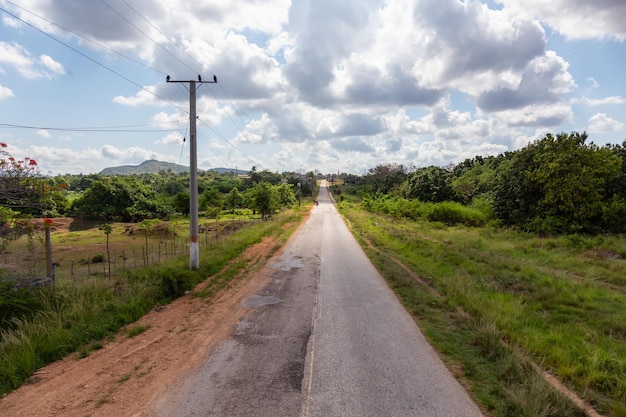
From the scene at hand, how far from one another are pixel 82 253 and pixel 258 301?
29863 millimetres

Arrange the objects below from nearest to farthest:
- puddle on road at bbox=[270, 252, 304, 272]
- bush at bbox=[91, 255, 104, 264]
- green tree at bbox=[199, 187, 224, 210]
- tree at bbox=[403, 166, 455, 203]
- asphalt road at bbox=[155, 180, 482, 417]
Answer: asphalt road at bbox=[155, 180, 482, 417], puddle on road at bbox=[270, 252, 304, 272], bush at bbox=[91, 255, 104, 264], tree at bbox=[403, 166, 455, 203], green tree at bbox=[199, 187, 224, 210]

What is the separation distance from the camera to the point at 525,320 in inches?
365

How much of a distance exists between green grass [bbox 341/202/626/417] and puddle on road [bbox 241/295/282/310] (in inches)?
158

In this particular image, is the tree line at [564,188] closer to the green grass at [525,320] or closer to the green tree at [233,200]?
the green grass at [525,320]

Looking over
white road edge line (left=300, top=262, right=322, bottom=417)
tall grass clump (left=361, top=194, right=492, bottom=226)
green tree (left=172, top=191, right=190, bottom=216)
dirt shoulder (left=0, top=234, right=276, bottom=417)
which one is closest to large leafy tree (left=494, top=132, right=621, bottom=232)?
tall grass clump (left=361, top=194, right=492, bottom=226)

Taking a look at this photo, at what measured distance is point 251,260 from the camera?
18.3 meters

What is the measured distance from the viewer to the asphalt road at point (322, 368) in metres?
5.49

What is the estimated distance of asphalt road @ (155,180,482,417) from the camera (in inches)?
216

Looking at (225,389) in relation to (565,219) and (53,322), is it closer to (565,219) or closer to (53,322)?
(53,322)

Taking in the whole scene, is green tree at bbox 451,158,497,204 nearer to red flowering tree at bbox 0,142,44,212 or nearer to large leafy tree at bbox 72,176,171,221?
red flowering tree at bbox 0,142,44,212

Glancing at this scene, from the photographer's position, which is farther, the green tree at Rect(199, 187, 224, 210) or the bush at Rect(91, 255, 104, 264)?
the green tree at Rect(199, 187, 224, 210)

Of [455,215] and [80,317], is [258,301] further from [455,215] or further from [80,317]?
[455,215]

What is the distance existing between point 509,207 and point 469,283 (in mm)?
22414

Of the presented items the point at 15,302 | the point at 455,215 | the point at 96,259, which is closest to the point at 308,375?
the point at 15,302
